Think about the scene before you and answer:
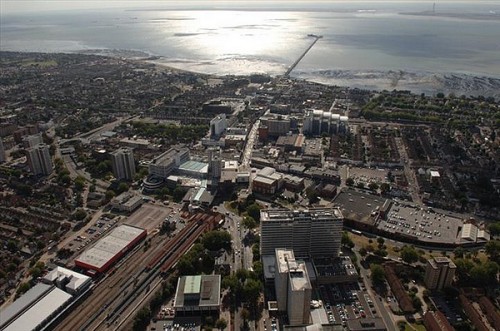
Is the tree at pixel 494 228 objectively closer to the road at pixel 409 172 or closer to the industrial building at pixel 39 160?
the road at pixel 409 172

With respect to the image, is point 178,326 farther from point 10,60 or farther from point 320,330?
point 10,60

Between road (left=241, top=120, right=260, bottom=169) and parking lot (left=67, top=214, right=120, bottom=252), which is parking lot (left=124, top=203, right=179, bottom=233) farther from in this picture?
road (left=241, top=120, right=260, bottom=169)

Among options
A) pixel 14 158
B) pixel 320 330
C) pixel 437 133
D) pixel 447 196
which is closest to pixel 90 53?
pixel 14 158

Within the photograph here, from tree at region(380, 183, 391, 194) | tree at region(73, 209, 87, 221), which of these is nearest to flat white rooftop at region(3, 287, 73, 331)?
tree at region(73, 209, 87, 221)

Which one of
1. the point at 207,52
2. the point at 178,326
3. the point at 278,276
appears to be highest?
the point at 207,52

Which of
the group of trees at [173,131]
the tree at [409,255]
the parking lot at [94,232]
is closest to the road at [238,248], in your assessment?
the parking lot at [94,232]

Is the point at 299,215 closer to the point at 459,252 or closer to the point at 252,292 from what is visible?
the point at 252,292
